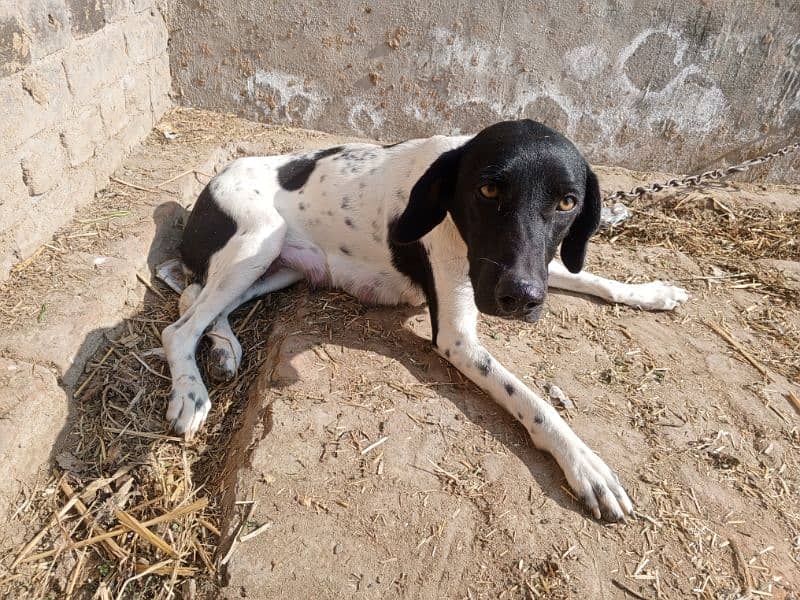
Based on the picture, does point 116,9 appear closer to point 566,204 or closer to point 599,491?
point 566,204

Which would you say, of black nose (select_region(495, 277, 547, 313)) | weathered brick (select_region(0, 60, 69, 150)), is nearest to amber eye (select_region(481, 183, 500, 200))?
black nose (select_region(495, 277, 547, 313))

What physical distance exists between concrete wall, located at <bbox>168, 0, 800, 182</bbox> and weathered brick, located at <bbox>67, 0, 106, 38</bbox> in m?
0.95

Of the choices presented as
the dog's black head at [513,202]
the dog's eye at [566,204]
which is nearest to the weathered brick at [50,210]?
the dog's black head at [513,202]

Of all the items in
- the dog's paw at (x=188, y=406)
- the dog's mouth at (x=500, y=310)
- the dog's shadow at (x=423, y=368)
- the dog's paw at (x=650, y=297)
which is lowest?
the dog's paw at (x=188, y=406)

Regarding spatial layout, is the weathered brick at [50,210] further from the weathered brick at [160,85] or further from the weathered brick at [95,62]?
the weathered brick at [160,85]

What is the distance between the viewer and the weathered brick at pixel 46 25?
318 centimetres

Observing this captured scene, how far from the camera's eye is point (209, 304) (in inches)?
128

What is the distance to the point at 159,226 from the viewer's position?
3783 millimetres

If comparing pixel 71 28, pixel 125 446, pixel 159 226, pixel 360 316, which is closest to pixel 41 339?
pixel 125 446

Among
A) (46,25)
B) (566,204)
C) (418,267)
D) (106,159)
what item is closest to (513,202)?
(566,204)

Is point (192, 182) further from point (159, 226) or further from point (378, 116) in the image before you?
point (378, 116)

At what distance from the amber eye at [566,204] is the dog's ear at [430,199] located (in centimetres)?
50

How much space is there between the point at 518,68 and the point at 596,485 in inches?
138

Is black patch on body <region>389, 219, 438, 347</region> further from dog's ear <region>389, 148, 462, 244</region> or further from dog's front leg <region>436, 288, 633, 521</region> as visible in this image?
dog's ear <region>389, 148, 462, 244</region>
